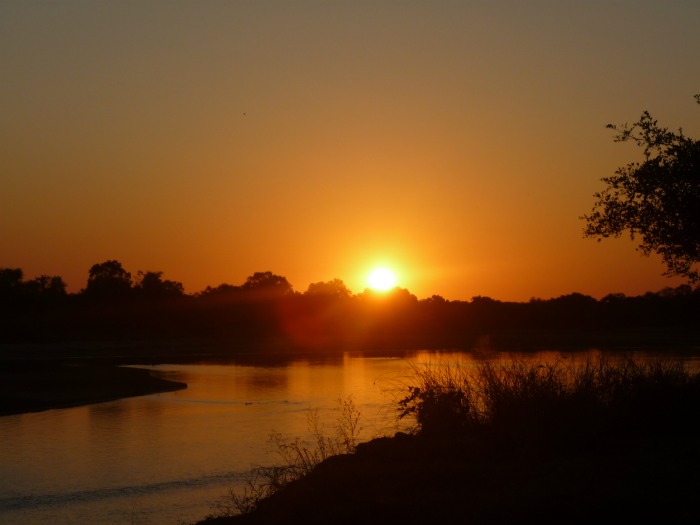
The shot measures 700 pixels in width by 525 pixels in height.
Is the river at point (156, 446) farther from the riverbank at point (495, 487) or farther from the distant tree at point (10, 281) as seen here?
the distant tree at point (10, 281)

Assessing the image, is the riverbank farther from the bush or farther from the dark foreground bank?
the dark foreground bank

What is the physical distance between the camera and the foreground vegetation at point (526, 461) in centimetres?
749

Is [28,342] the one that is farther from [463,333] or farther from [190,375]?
[463,333]

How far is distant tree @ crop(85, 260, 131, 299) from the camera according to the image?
4230 inches

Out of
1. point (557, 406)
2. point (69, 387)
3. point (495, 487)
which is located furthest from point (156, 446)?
point (69, 387)

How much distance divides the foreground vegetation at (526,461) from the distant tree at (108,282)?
99.0 m

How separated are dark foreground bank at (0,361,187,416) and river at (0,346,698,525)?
1.35 meters

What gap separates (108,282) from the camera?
4488 inches

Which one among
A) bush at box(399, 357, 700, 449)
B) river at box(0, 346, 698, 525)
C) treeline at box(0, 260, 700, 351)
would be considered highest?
treeline at box(0, 260, 700, 351)

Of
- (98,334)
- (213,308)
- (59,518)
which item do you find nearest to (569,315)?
(213,308)

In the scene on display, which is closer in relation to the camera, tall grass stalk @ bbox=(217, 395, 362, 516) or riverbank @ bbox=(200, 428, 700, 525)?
riverbank @ bbox=(200, 428, 700, 525)

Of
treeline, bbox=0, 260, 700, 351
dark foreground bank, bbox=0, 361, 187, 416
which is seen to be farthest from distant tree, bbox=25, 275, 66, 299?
dark foreground bank, bbox=0, 361, 187, 416

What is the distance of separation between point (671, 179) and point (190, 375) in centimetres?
3243

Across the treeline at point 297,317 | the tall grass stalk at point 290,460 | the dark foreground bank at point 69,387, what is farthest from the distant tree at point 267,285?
the tall grass stalk at point 290,460
